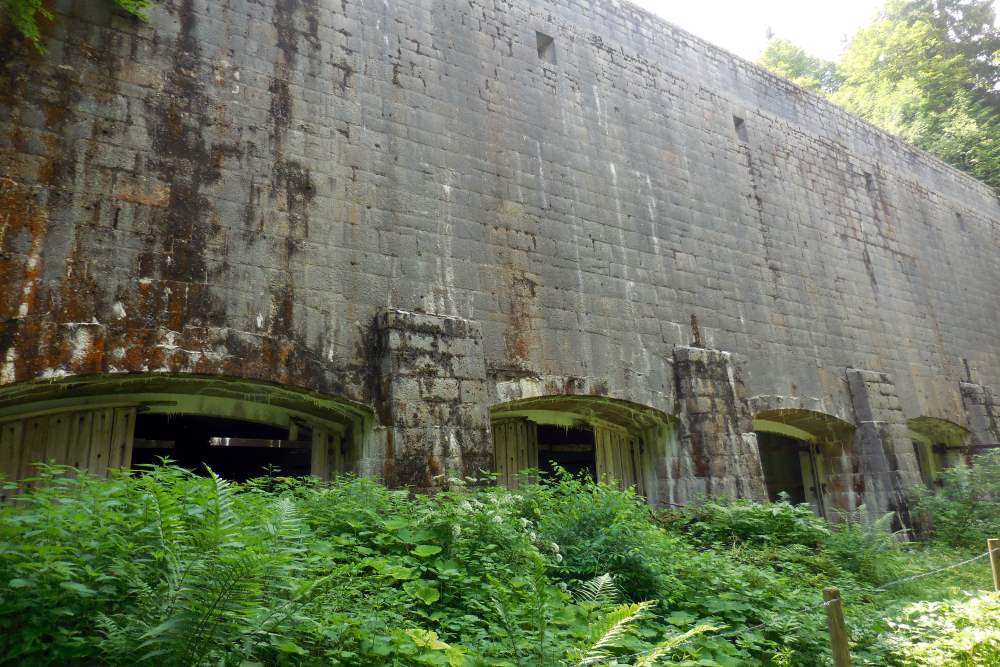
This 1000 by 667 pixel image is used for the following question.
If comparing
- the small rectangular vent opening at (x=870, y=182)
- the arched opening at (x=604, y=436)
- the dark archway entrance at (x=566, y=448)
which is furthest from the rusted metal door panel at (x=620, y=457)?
the small rectangular vent opening at (x=870, y=182)

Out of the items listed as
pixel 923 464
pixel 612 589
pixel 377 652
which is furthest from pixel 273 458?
pixel 923 464

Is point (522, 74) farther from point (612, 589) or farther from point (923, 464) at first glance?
point (923, 464)

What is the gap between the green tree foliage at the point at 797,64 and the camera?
2828 cm

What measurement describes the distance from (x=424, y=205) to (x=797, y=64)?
27760 millimetres

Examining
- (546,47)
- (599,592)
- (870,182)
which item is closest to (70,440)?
(599,592)

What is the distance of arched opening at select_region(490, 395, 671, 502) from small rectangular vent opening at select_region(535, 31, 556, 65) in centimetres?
465

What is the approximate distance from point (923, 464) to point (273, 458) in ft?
42.3

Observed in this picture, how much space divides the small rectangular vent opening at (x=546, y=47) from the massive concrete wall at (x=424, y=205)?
56 mm

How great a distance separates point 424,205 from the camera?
7113 millimetres

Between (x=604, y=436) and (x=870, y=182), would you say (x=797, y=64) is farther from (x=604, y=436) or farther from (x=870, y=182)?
(x=604, y=436)

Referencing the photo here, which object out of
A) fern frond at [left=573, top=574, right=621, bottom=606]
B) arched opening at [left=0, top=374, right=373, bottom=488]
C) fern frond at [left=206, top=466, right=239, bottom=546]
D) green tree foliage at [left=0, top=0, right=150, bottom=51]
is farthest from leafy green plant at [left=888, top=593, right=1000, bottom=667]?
green tree foliage at [left=0, top=0, right=150, bottom=51]

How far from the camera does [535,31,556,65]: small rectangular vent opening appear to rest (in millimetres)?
8931

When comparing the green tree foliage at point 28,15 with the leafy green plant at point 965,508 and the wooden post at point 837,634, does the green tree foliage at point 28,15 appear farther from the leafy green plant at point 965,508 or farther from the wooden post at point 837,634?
the leafy green plant at point 965,508

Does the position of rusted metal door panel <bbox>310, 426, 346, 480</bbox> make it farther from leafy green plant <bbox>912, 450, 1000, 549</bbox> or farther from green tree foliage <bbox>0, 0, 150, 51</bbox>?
leafy green plant <bbox>912, 450, 1000, 549</bbox>
